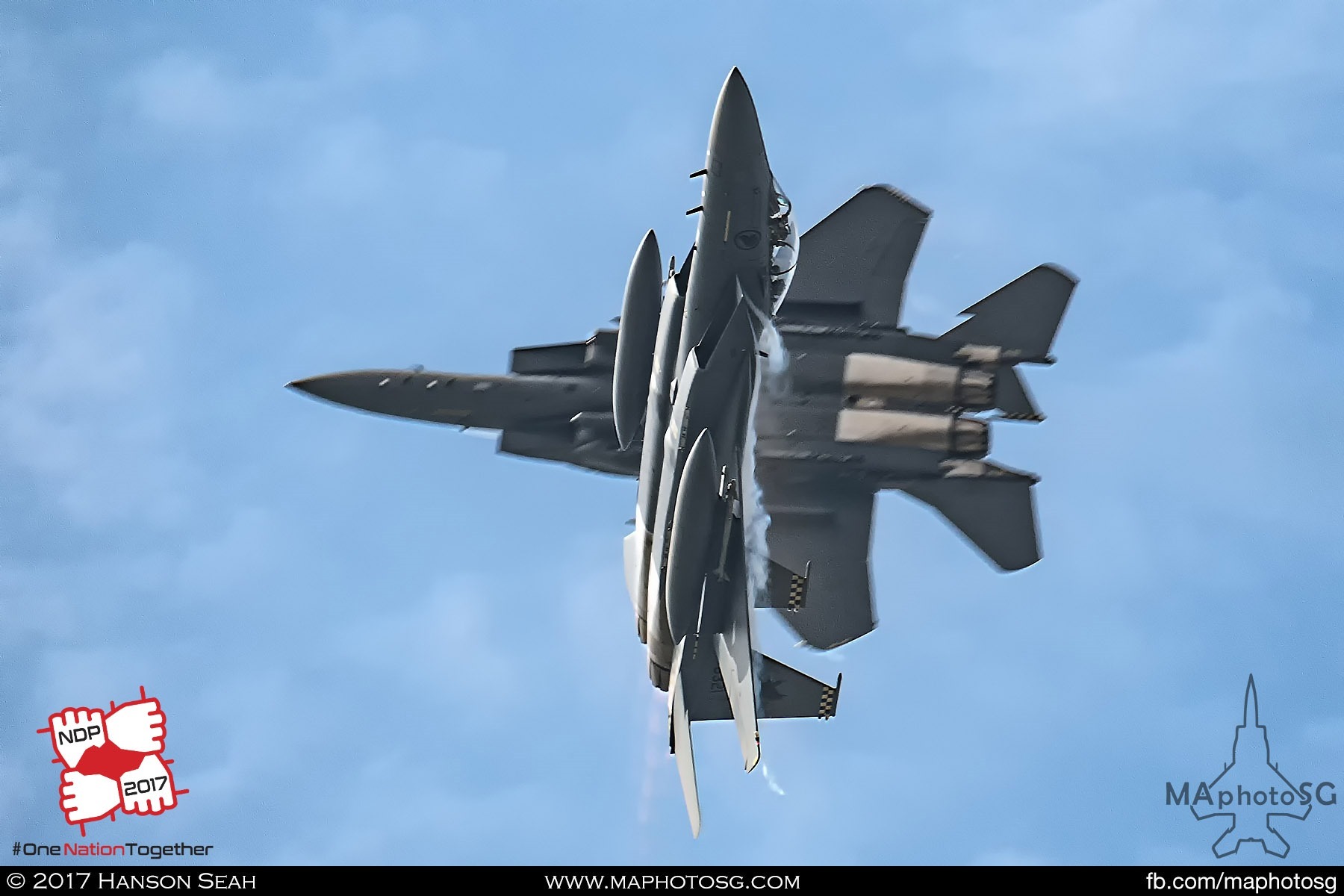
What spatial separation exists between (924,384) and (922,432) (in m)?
0.71

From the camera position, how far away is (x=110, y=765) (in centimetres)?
2486

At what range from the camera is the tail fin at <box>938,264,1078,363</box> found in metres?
23.6

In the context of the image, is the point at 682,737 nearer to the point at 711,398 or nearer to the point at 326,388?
the point at 711,398

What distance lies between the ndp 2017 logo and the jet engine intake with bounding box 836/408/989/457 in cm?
1228

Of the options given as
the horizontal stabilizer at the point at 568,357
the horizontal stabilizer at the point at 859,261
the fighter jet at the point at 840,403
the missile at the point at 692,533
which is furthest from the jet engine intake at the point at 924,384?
the horizontal stabilizer at the point at 568,357

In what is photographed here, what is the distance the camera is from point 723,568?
21.9m

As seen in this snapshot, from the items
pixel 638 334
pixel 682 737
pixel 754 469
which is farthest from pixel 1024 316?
pixel 682 737

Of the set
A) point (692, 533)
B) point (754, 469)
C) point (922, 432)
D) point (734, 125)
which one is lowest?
point (692, 533)

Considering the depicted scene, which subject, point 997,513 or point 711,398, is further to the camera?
point 997,513

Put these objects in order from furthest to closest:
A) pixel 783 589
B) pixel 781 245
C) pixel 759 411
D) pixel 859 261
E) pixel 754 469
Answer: pixel 859 261 → pixel 759 411 → pixel 754 469 → pixel 783 589 → pixel 781 245
